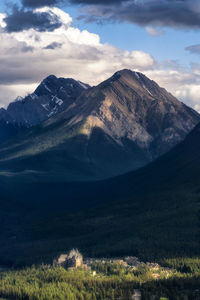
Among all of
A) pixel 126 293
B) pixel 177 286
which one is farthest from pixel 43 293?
pixel 177 286

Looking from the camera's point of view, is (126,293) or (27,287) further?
(27,287)

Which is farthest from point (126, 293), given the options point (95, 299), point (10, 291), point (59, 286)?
point (10, 291)

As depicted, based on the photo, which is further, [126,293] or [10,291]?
[10,291]

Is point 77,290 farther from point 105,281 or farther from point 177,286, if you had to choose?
point 177,286

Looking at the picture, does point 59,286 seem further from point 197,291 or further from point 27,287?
point 197,291

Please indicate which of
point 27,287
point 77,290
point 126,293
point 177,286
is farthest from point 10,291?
point 177,286

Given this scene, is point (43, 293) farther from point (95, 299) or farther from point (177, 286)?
point (177, 286)

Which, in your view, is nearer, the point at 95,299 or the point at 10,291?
the point at 95,299
